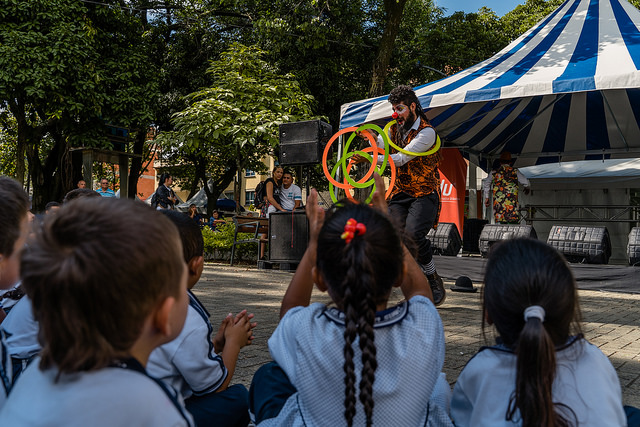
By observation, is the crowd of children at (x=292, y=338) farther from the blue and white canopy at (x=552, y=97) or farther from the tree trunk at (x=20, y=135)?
the tree trunk at (x=20, y=135)

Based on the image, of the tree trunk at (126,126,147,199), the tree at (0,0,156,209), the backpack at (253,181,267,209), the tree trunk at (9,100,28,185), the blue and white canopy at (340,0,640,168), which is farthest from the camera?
the tree trunk at (126,126,147,199)

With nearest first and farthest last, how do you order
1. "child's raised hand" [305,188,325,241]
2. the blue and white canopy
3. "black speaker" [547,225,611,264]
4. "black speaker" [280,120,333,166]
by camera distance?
1. "child's raised hand" [305,188,325,241]
2. the blue and white canopy
3. "black speaker" [547,225,611,264]
4. "black speaker" [280,120,333,166]

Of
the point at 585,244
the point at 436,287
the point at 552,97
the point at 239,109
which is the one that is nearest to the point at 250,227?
the point at 239,109

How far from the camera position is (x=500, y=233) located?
9.02 m

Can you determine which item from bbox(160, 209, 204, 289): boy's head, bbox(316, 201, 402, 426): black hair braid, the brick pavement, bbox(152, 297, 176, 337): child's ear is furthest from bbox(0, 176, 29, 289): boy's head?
the brick pavement

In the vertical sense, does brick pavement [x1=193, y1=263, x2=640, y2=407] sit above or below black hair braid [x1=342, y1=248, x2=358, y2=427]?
below

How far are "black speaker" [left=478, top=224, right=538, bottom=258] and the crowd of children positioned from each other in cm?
719

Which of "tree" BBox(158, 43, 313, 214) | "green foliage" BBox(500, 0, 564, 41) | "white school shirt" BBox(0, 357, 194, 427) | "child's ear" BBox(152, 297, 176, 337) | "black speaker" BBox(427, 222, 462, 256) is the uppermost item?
"green foliage" BBox(500, 0, 564, 41)

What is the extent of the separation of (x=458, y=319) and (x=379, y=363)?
3.97 metres

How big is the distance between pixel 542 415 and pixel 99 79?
1693 centimetres

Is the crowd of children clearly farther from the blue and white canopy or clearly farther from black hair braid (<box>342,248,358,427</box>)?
the blue and white canopy

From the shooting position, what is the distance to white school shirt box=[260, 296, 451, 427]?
154 cm

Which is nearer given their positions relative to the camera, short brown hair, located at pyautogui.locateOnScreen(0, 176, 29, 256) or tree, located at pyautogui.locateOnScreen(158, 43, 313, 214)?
short brown hair, located at pyautogui.locateOnScreen(0, 176, 29, 256)

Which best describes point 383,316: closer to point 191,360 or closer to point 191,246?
point 191,360
